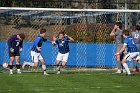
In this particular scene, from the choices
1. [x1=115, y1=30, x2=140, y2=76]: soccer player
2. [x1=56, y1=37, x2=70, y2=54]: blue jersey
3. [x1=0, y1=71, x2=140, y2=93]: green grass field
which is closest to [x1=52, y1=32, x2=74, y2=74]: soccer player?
[x1=56, y1=37, x2=70, y2=54]: blue jersey

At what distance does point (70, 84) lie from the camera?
54.5 ft

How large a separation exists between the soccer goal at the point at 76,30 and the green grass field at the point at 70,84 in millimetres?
6011

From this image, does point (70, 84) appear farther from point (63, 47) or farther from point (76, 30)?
point (76, 30)

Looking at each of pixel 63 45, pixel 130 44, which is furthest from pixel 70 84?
pixel 63 45

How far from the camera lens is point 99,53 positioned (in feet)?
84.7

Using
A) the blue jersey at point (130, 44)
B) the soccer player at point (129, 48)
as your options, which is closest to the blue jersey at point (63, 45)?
the soccer player at point (129, 48)

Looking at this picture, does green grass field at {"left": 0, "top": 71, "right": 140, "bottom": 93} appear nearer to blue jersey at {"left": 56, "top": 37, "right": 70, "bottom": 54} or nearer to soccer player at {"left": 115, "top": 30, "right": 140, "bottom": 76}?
soccer player at {"left": 115, "top": 30, "right": 140, "bottom": 76}

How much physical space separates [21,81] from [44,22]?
11.3 metres

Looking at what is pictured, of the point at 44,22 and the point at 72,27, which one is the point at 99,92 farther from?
the point at 44,22

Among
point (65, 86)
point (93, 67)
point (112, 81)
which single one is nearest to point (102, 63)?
point (93, 67)

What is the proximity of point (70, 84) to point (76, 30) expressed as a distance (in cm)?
1069

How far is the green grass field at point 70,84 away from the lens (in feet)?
48.8

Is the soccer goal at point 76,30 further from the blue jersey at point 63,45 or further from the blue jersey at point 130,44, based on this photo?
the blue jersey at point 130,44

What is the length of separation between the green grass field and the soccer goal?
19.7 feet
